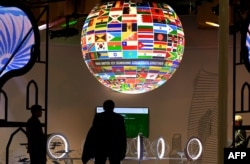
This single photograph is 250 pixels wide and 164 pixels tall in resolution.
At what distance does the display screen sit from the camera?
11.4m

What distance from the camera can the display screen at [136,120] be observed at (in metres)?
11.4

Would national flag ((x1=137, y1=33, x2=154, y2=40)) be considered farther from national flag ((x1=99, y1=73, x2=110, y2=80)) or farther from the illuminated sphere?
national flag ((x1=99, y1=73, x2=110, y2=80))

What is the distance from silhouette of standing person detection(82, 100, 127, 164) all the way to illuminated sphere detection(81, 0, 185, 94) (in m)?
1.06

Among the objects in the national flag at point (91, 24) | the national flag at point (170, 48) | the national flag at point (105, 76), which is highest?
the national flag at point (91, 24)

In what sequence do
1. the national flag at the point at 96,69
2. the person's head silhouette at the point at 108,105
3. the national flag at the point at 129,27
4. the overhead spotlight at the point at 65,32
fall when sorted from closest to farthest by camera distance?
the national flag at the point at 129,27 → the national flag at the point at 96,69 → the person's head silhouette at the point at 108,105 → the overhead spotlight at the point at 65,32

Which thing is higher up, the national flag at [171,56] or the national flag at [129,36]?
the national flag at [129,36]

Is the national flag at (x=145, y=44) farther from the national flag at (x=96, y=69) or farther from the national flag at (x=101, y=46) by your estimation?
the national flag at (x=96, y=69)

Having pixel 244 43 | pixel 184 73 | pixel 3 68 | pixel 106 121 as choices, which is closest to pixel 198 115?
pixel 184 73

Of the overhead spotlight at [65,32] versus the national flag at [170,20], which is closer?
the national flag at [170,20]

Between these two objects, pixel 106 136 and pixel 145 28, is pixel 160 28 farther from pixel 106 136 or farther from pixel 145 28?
pixel 106 136

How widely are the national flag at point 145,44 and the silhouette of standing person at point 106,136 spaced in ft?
4.33

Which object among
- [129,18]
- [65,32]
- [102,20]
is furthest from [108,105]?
[65,32]

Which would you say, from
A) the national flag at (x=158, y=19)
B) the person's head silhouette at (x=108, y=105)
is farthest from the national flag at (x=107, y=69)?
the person's head silhouette at (x=108, y=105)

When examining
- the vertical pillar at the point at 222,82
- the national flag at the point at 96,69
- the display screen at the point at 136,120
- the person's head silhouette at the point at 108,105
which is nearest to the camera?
the vertical pillar at the point at 222,82
